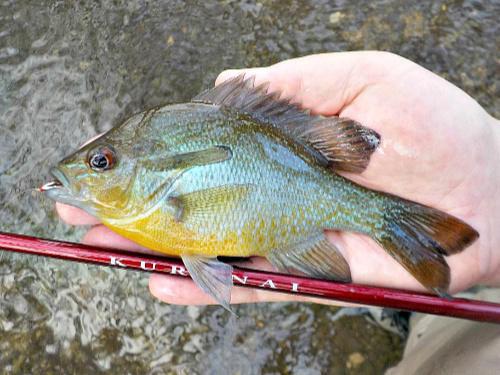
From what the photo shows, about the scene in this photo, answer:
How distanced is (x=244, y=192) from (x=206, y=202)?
8.3 inches

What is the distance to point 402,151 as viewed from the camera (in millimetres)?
2648

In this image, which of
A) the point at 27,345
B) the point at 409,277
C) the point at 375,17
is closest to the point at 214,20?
the point at 375,17

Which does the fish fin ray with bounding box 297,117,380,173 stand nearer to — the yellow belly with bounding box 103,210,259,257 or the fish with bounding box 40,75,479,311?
the fish with bounding box 40,75,479,311

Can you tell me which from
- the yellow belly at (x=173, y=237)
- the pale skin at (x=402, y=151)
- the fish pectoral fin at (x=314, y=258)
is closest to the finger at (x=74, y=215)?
the pale skin at (x=402, y=151)

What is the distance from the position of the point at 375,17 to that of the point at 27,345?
12.4 ft

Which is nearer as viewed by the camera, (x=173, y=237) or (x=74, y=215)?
Answer: (x=173, y=237)

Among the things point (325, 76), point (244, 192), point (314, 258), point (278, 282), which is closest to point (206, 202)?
point (244, 192)

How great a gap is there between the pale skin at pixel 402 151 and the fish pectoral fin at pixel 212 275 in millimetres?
356

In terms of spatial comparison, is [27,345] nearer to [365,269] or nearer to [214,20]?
[365,269]

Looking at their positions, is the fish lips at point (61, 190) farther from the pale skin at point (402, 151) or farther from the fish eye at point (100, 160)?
the pale skin at point (402, 151)

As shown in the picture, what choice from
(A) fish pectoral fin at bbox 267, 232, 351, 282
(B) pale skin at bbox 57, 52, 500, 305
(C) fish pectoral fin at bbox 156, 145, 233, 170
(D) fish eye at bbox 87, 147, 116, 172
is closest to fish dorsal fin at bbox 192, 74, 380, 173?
(B) pale skin at bbox 57, 52, 500, 305

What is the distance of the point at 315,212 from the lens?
254cm

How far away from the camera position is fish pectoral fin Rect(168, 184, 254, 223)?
2365 millimetres

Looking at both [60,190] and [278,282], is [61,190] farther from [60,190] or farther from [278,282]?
[278,282]
